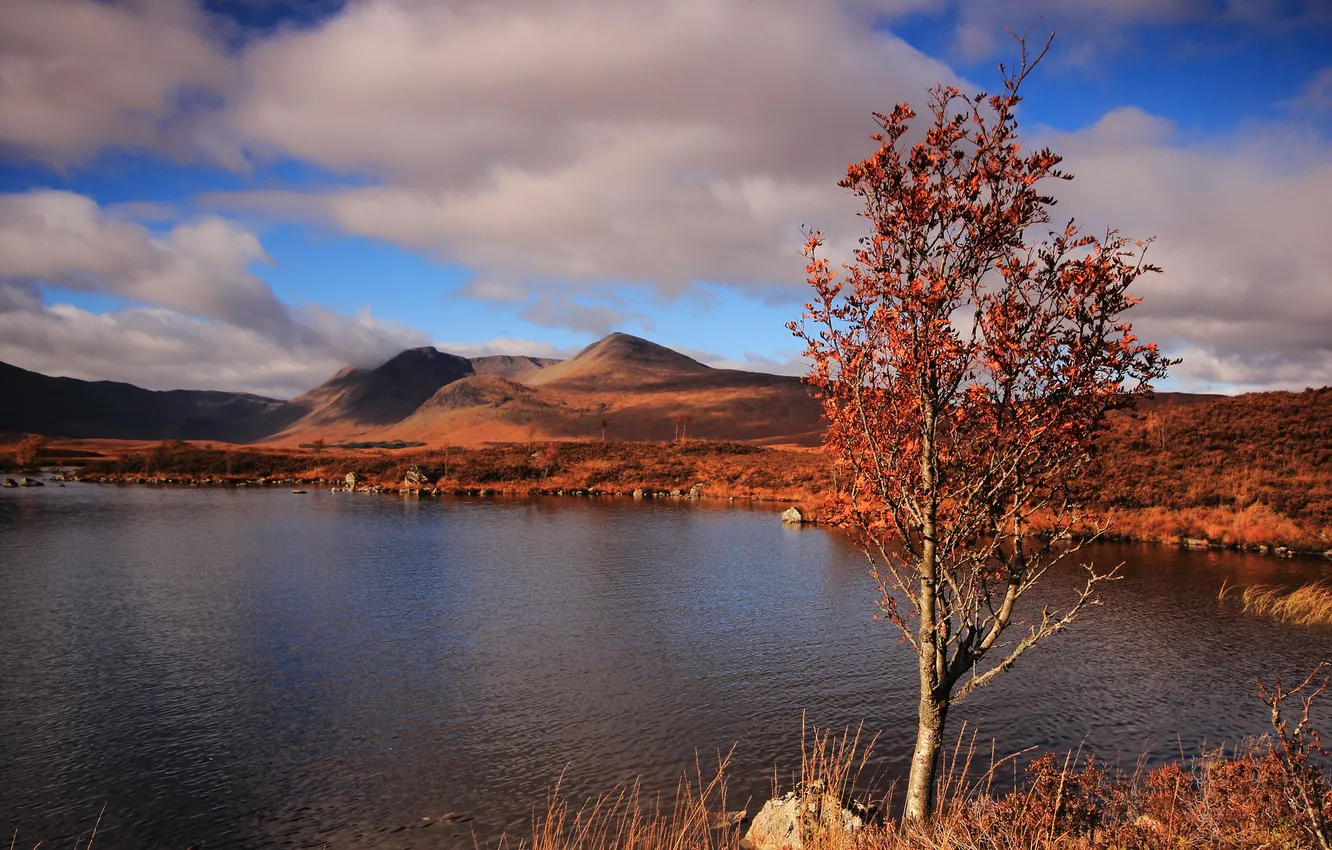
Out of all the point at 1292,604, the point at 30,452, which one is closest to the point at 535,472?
the point at 1292,604

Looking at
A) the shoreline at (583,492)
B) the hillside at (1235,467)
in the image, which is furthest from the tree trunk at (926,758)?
the shoreline at (583,492)

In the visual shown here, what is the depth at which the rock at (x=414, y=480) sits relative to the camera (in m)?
104

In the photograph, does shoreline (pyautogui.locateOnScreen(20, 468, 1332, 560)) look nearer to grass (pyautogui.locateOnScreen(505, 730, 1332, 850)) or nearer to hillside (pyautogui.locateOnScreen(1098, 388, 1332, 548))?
hillside (pyautogui.locateOnScreen(1098, 388, 1332, 548))

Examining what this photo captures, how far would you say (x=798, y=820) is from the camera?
14.8 meters

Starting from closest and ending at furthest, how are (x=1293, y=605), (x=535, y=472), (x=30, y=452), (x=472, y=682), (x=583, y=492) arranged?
(x=472, y=682) → (x=1293, y=605) → (x=583, y=492) → (x=535, y=472) → (x=30, y=452)

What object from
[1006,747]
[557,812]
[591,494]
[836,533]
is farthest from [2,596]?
[591,494]

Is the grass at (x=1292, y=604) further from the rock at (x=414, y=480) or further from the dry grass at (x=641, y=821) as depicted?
the rock at (x=414, y=480)

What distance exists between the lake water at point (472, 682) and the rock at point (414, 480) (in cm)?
5736

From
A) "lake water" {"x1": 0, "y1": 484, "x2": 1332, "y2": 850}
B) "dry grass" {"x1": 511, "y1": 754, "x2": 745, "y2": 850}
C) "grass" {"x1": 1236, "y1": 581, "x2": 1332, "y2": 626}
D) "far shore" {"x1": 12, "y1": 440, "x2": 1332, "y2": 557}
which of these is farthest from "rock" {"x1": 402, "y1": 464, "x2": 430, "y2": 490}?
"dry grass" {"x1": 511, "y1": 754, "x2": 745, "y2": 850}

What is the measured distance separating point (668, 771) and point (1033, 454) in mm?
12347

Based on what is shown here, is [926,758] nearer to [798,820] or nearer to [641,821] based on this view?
[798,820]

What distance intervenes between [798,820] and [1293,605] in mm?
31349

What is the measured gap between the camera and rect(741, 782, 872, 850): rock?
14289mm

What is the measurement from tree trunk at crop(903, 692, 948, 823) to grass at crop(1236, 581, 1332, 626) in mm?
29566
